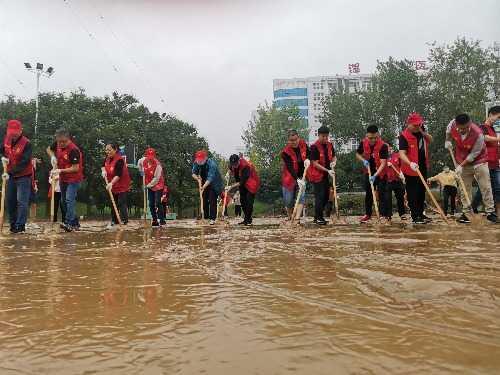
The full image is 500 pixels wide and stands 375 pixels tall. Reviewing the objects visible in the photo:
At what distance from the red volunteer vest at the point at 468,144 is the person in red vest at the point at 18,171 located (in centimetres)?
675

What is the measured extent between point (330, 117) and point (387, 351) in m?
36.0

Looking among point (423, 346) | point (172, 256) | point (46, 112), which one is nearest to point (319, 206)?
point (172, 256)

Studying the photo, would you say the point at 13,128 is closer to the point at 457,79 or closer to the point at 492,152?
the point at 492,152

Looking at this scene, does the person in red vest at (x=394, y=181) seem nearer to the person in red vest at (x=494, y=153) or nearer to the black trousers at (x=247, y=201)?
the person in red vest at (x=494, y=153)

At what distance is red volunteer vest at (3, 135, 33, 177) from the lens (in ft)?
24.9

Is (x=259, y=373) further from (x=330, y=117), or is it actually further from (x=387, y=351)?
(x=330, y=117)

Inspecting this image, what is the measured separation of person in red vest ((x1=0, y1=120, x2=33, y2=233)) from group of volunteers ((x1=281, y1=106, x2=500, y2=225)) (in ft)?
14.6

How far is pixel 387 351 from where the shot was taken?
51.5 inches

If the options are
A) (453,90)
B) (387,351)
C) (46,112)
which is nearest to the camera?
(387,351)

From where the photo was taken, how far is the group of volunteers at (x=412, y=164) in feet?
22.6

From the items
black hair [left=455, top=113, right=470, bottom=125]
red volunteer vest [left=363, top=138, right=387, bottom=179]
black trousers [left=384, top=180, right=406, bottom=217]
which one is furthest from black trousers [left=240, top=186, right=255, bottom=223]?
black hair [left=455, top=113, right=470, bottom=125]

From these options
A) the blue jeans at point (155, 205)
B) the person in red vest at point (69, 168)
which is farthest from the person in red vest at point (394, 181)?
the person in red vest at point (69, 168)

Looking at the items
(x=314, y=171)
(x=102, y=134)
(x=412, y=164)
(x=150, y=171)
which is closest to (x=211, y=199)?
(x=150, y=171)

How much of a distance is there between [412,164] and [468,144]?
2.77 ft
